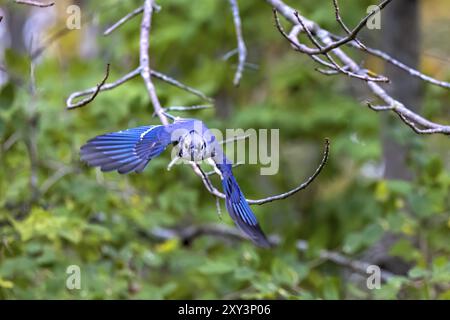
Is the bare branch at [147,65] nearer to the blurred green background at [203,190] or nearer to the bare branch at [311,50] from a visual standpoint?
the bare branch at [311,50]

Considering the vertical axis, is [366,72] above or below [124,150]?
→ above

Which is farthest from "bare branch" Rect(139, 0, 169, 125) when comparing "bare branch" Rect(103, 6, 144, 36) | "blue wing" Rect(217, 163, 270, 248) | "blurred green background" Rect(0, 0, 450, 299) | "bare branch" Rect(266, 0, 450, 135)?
"blurred green background" Rect(0, 0, 450, 299)

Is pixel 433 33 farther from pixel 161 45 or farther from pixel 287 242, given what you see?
pixel 287 242

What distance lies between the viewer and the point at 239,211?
230 cm

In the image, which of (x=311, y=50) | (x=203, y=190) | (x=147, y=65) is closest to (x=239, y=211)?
(x=311, y=50)

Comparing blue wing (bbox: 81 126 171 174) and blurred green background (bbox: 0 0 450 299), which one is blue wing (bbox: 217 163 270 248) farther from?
blurred green background (bbox: 0 0 450 299)

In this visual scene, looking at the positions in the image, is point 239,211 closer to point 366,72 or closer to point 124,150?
point 124,150

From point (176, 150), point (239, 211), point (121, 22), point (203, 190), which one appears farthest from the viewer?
point (203, 190)

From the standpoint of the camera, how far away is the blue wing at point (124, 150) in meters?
Result: 2.37

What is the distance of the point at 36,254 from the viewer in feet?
12.2

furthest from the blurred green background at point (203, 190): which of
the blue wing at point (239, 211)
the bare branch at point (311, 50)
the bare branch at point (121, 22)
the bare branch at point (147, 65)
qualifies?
the bare branch at point (311, 50)

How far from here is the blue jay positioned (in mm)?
2291

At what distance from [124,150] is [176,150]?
Result: 6.8 inches
